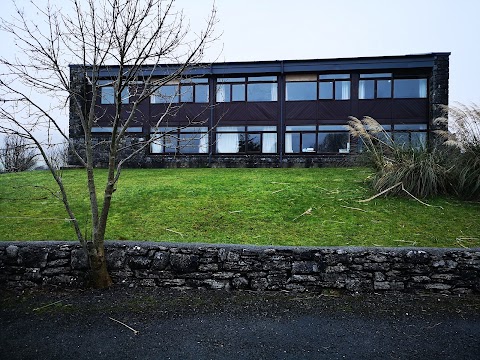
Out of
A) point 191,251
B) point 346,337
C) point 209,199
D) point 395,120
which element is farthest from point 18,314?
point 395,120

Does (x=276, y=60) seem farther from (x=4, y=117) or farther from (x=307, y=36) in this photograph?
(x=307, y=36)

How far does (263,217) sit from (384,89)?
652 inches

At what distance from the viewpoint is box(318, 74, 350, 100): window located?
68.5 feet

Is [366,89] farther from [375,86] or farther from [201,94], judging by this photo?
[201,94]

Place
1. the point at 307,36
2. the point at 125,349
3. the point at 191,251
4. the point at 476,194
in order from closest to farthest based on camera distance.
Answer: the point at 125,349 < the point at 191,251 < the point at 476,194 < the point at 307,36

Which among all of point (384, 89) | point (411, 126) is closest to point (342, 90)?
point (384, 89)

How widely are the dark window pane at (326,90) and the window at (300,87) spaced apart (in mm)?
360

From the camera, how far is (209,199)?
9125mm

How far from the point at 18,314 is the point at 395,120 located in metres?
20.7

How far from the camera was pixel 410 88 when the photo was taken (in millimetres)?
20406

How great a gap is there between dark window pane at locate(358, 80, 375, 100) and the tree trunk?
19.1 meters

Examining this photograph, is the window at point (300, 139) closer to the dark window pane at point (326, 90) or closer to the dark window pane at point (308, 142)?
the dark window pane at point (308, 142)

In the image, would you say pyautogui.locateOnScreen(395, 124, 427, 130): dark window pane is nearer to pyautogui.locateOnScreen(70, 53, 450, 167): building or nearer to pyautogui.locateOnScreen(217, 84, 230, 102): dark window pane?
pyautogui.locateOnScreen(70, 53, 450, 167): building

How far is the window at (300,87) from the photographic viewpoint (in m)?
21.2
